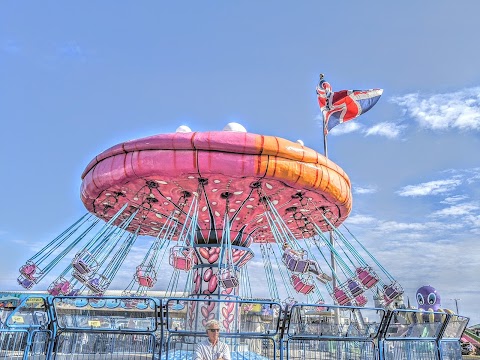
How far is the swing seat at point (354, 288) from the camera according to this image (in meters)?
10.5

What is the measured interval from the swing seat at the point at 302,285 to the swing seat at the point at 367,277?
1.25 metres

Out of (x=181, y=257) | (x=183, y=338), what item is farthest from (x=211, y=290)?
(x=183, y=338)

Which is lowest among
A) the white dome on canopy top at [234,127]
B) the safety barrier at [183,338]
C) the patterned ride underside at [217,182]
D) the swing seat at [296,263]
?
the safety barrier at [183,338]

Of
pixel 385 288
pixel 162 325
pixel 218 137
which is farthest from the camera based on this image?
pixel 385 288

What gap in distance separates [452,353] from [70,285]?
352 inches

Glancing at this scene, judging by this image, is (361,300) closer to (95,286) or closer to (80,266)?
(95,286)

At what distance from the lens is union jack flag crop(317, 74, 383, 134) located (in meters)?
20.2

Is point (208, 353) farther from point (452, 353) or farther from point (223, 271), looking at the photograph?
point (223, 271)

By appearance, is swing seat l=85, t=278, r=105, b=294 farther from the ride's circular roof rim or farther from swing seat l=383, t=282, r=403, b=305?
swing seat l=383, t=282, r=403, b=305

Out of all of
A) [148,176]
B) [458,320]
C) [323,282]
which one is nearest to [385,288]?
[323,282]

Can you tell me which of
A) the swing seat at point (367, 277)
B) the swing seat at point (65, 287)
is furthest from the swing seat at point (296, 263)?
the swing seat at point (65, 287)

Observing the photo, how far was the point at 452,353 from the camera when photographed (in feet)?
25.1

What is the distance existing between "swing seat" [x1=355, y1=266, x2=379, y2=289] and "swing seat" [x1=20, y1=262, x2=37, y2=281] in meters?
8.50

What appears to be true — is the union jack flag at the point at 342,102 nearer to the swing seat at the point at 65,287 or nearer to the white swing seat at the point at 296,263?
the white swing seat at the point at 296,263
